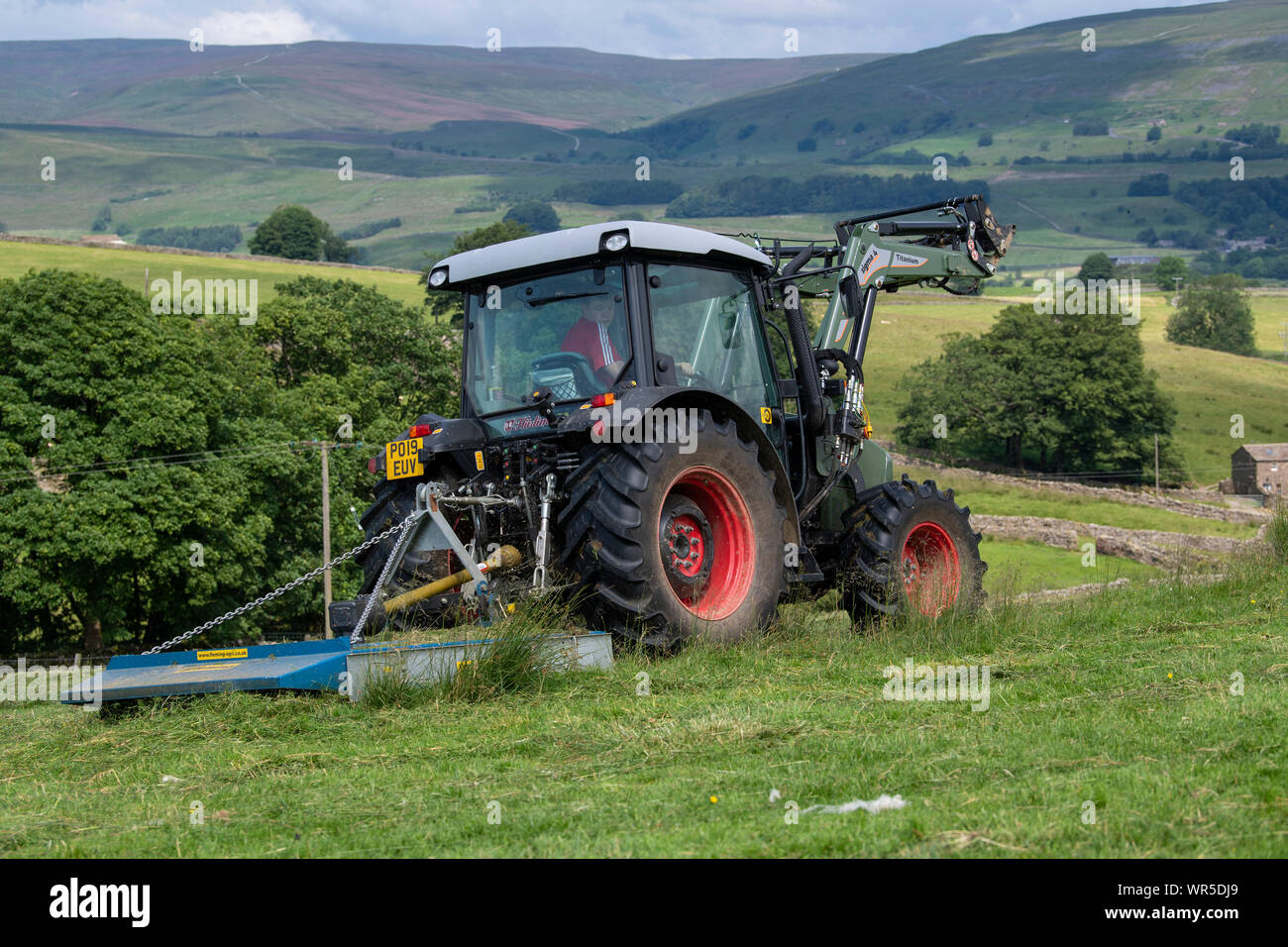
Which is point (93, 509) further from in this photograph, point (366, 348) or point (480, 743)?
point (480, 743)

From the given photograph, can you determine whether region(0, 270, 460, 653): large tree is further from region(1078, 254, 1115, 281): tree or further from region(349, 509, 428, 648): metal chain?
region(1078, 254, 1115, 281): tree

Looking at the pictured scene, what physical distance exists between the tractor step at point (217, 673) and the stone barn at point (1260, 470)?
6359 centimetres

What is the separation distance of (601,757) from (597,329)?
395 centimetres

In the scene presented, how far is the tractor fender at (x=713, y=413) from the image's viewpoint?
27.6 feet

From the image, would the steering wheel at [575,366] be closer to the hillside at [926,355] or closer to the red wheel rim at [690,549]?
the red wheel rim at [690,549]

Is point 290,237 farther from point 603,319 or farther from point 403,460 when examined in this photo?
point 603,319

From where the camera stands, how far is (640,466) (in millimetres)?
8273

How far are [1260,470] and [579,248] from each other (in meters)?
65.3

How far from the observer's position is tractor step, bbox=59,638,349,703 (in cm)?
721

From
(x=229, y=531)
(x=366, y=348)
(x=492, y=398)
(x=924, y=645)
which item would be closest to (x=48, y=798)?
(x=492, y=398)

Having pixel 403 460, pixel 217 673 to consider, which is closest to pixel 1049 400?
pixel 403 460

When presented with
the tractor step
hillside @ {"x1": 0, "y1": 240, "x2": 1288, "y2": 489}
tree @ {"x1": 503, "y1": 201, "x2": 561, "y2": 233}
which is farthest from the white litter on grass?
tree @ {"x1": 503, "y1": 201, "x2": 561, "y2": 233}

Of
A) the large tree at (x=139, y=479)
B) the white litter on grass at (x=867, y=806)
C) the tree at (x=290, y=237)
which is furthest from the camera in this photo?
the tree at (x=290, y=237)

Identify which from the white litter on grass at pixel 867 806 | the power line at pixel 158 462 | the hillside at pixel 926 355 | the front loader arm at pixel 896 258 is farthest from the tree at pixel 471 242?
the white litter on grass at pixel 867 806
